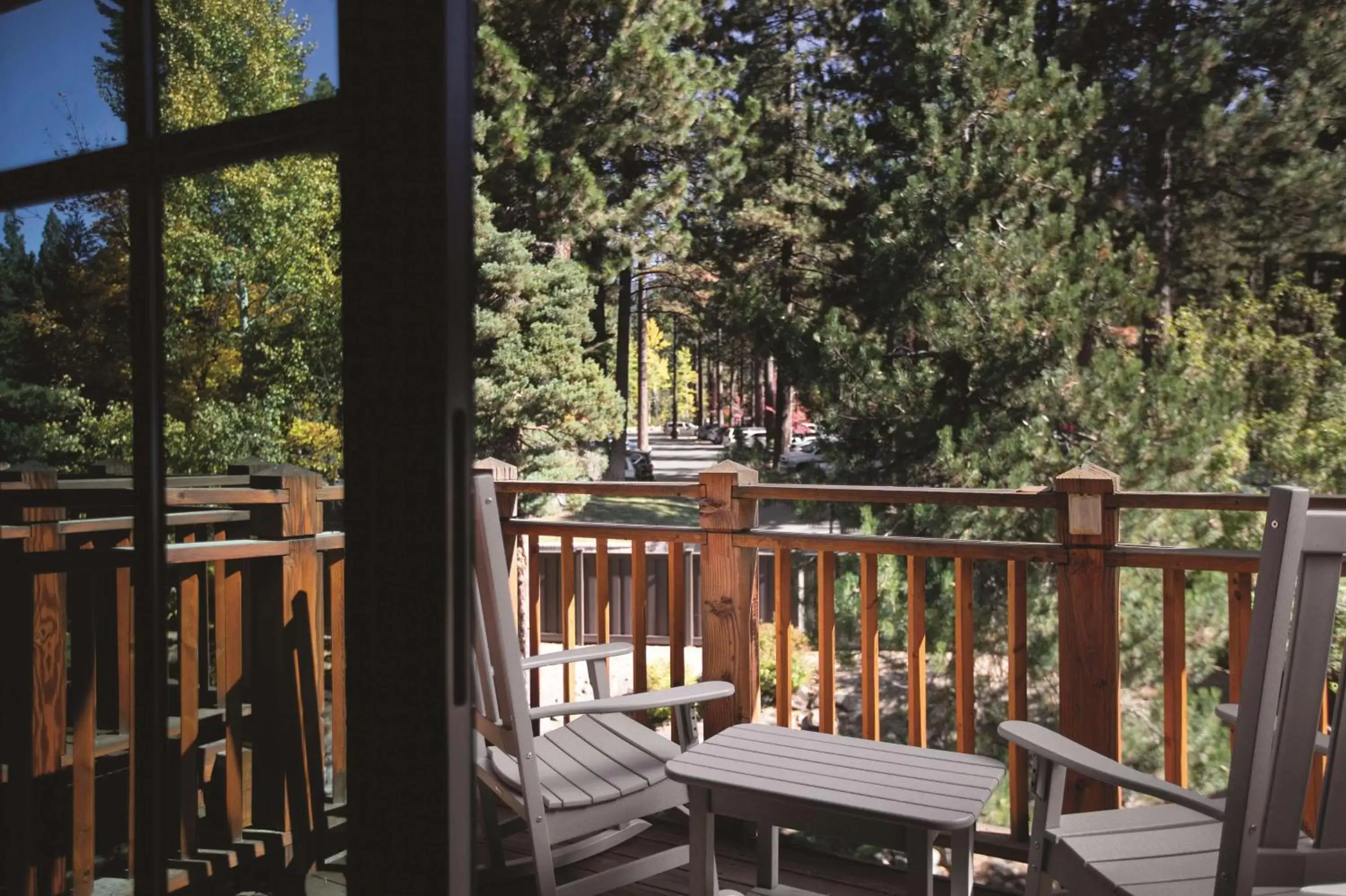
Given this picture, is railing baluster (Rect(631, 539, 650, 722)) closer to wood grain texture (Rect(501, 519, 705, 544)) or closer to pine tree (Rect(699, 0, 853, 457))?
wood grain texture (Rect(501, 519, 705, 544))

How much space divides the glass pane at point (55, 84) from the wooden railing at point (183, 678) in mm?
446

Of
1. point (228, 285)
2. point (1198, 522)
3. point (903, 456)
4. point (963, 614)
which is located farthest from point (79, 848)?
point (903, 456)

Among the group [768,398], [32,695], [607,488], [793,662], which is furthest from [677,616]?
[768,398]

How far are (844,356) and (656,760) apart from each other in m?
9.22

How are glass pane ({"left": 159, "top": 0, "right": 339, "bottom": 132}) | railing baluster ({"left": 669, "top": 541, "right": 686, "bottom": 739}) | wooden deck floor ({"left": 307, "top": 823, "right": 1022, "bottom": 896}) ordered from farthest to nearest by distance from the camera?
railing baluster ({"left": 669, "top": 541, "right": 686, "bottom": 739})
wooden deck floor ({"left": 307, "top": 823, "right": 1022, "bottom": 896})
glass pane ({"left": 159, "top": 0, "right": 339, "bottom": 132})

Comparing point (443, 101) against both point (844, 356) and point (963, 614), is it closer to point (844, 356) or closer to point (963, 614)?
point (963, 614)

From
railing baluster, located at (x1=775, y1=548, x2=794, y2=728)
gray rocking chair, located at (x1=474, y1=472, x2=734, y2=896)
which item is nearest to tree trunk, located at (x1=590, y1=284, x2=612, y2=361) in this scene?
railing baluster, located at (x1=775, y1=548, x2=794, y2=728)

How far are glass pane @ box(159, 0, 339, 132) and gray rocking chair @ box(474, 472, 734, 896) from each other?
3.70ft

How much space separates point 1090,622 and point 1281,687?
41.2 inches

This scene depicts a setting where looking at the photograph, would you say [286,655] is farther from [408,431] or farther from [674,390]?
[674,390]

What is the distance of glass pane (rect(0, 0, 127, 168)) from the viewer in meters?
1.32

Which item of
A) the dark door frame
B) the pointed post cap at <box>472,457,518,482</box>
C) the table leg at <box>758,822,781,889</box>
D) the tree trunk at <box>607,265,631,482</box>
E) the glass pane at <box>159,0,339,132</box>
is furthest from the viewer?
the tree trunk at <box>607,265,631,482</box>

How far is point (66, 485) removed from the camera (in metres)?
1.46

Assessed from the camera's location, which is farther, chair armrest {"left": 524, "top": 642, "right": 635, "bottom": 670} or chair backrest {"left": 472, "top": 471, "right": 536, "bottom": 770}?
chair armrest {"left": 524, "top": 642, "right": 635, "bottom": 670}
